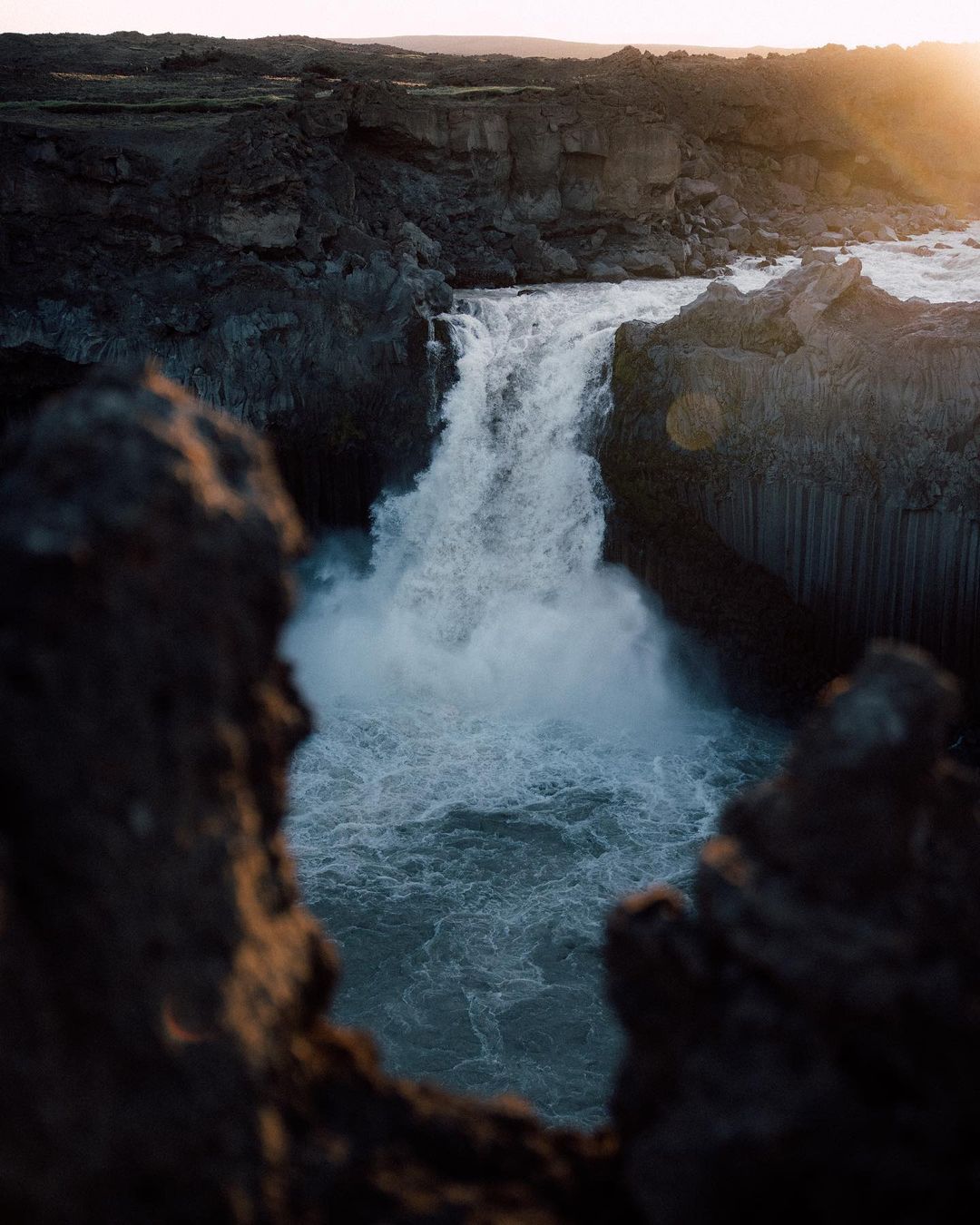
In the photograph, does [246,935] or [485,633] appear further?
[485,633]

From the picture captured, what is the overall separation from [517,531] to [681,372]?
228 inches

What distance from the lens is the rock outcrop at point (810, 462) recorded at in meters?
23.0

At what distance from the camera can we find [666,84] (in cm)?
4375

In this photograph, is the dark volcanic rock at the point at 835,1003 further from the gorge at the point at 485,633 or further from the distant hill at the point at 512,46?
the distant hill at the point at 512,46

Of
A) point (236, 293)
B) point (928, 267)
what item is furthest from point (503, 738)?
point (928, 267)

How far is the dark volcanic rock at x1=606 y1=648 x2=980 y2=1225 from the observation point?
221 inches

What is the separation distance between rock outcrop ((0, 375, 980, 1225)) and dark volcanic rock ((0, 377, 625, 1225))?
13 millimetres

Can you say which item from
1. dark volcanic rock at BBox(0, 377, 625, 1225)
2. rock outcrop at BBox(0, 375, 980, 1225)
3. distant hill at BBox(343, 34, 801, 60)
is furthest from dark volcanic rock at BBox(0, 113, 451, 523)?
distant hill at BBox(343, 34, 801, 60)

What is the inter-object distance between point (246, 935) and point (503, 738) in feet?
63.1

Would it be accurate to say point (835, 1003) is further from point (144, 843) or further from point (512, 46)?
point (512, 46)

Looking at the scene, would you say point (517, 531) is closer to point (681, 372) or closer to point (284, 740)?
point (681, 372)

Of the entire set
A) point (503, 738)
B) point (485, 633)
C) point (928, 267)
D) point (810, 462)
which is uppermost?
point (928, 267)

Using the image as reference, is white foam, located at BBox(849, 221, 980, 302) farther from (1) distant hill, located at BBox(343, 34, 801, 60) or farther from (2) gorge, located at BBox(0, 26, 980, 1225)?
(1) distant hill, located at BBox(343, 34, 801, 60)

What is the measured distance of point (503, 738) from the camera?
2495 cm
